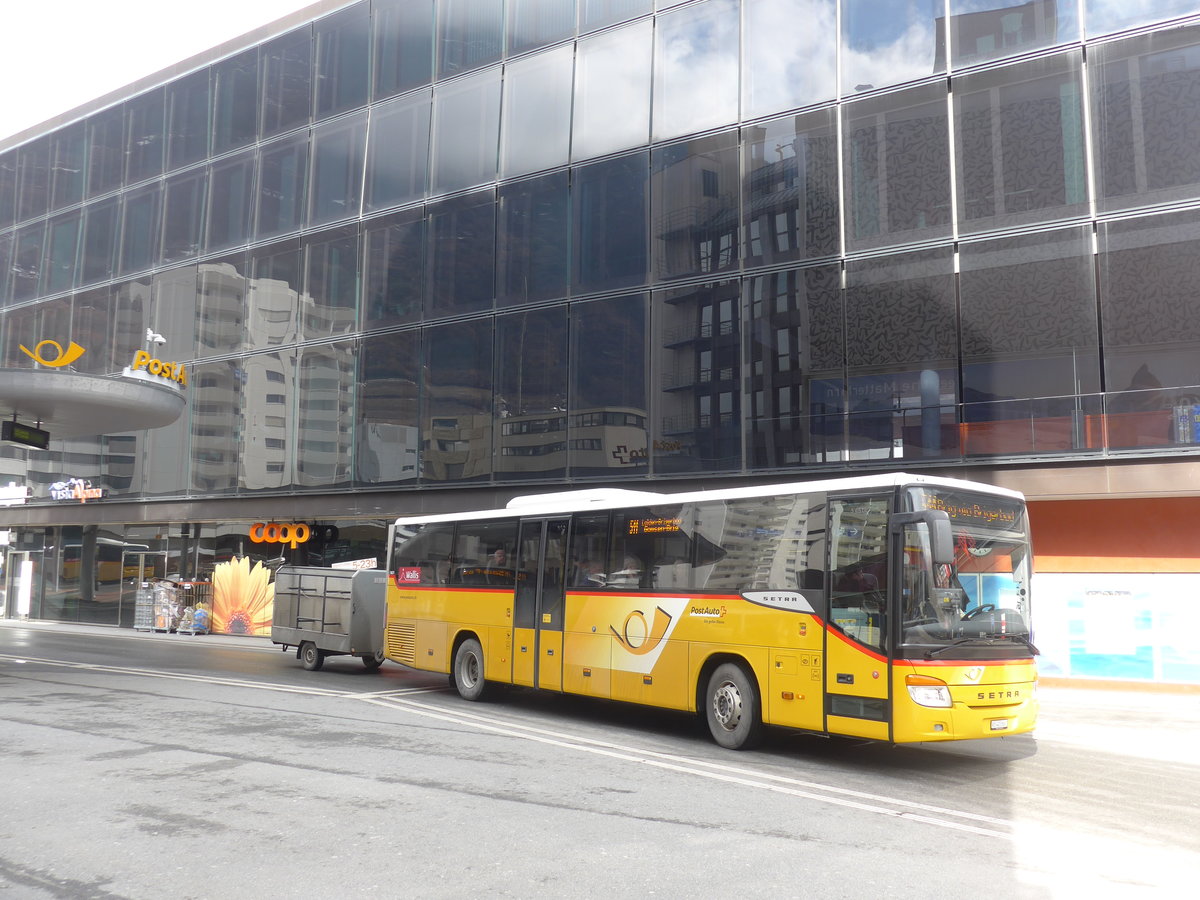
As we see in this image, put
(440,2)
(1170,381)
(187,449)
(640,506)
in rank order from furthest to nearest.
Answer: (187,449) < (440,2) < (1170,381) < (640,506)

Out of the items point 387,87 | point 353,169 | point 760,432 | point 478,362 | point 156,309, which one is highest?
point 387,87

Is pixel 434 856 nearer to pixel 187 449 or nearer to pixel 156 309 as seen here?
pixel 187 449

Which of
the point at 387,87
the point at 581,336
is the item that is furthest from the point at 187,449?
the point at 581,336

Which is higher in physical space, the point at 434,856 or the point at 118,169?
the point at 118,169

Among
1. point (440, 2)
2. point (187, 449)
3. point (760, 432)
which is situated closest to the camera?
point (760, 432)

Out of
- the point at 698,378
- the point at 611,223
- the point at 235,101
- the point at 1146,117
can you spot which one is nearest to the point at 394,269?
the point at 611,223

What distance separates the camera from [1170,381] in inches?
648

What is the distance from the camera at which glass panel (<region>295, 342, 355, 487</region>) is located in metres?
27.9

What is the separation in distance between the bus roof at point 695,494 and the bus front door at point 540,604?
10.6 inches

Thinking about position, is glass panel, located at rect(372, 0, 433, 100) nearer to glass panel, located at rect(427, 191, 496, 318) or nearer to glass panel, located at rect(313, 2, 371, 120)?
glass panel, located at rect(313, 2, 371, 120)

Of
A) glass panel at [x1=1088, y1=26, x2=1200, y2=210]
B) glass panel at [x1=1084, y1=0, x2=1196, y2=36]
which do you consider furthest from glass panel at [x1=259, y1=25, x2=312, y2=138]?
glass panel at [x1=1088, y1=26, x2=1200, y2=210]

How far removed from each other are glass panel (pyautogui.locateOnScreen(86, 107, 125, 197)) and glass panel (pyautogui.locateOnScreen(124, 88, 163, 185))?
40 centimetres

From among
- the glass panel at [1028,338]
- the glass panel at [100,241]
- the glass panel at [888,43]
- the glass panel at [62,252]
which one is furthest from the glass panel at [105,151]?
the glass panel at [1028,338]

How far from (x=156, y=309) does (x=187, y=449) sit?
526 centimetres
